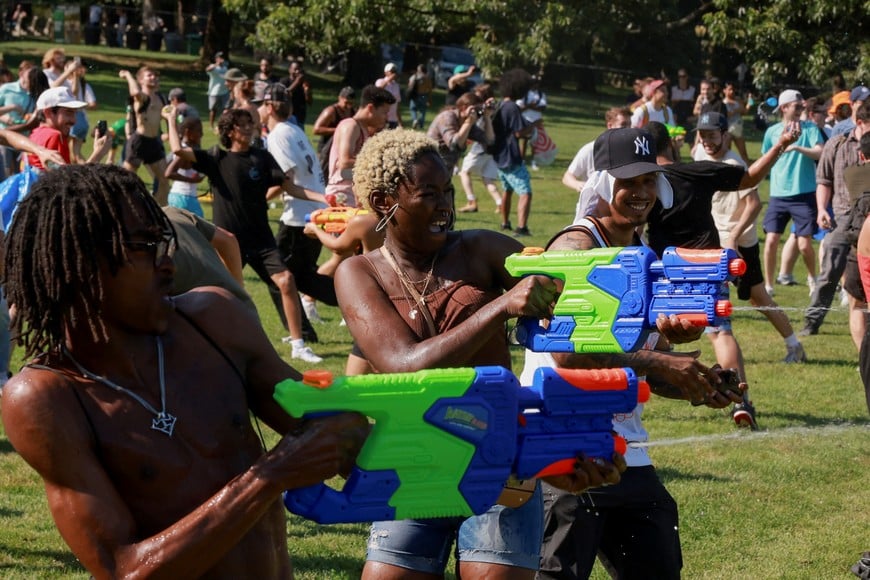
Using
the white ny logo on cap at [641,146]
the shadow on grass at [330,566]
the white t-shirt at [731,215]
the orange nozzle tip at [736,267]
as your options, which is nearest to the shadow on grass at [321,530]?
the shadow on grass at [330,566]

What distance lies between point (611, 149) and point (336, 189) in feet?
23.5

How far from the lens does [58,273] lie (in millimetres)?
2594

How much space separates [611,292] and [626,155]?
3.14 ft

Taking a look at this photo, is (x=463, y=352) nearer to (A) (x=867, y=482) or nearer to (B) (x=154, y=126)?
(A) (x=867, y=482)

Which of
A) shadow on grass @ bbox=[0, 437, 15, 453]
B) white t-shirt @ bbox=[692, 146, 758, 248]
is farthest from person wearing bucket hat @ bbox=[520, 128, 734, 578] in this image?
white t-shirt @ bbox=[692, 146, 758, 248]

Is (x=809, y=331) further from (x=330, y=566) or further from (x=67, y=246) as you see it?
(x=67, y=246)

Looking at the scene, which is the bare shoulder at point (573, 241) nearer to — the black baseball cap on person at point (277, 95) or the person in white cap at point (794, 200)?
the black baseball cap on person at point (277, 95)

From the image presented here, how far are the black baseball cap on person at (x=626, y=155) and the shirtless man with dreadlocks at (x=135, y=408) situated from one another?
1.95m

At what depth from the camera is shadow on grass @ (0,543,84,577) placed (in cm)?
573

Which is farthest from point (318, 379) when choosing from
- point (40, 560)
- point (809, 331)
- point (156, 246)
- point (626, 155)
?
point (809, 331)

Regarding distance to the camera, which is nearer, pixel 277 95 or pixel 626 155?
pixel 626 155

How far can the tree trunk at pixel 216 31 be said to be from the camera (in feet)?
127

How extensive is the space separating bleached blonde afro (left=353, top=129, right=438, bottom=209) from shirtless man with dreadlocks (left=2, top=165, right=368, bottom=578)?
105 cm

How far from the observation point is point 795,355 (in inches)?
420
